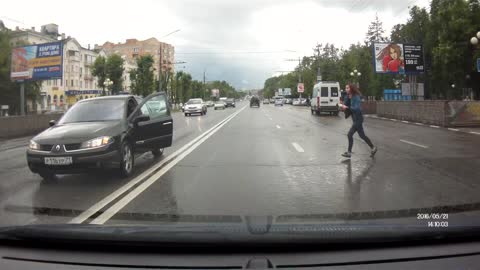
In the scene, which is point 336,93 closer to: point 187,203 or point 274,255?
point 187,203

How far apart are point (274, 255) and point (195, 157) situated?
8757mm

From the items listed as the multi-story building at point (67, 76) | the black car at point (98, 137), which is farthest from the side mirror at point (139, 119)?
the multi-story building at point (67, 76)

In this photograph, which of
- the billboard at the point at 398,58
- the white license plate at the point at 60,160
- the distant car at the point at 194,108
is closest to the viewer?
the white license plate at the point at 60,160

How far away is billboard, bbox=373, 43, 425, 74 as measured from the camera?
38.5 meters

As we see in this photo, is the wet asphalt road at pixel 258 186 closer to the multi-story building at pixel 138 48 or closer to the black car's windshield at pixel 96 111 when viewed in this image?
the black car's windshield at pixel 96 111

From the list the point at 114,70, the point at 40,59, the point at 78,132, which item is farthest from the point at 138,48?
the point at 78,132

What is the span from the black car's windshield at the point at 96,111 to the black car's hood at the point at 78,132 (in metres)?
0.38

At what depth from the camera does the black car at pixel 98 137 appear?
26.5ft

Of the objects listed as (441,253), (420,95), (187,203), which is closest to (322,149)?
(187,203)

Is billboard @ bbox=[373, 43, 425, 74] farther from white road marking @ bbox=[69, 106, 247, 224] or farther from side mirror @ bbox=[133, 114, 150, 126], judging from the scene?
side mirror @ bbox=[133, 114, 150, 126]

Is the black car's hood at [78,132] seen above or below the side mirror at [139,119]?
below

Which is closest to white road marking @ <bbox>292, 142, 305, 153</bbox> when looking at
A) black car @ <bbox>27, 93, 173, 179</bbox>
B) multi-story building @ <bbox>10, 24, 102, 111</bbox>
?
black car @ <bbox>27, 93, 173, 179</bbox>

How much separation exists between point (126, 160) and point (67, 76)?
287ft

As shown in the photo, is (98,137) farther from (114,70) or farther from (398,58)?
(114,70)
